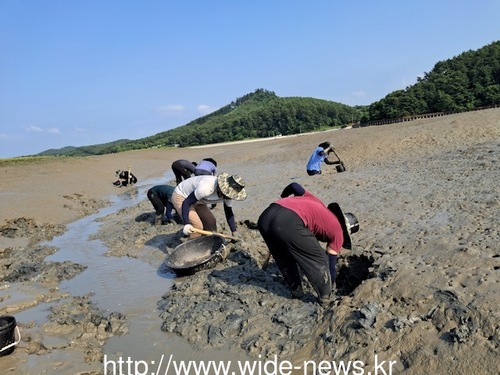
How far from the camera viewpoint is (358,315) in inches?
150

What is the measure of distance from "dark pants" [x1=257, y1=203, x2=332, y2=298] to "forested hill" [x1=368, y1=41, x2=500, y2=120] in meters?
37.9

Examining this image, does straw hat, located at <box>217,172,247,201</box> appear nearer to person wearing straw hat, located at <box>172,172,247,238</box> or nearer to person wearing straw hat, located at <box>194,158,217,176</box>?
person wearing straw hat, located at <box>172,172,247,238</box>

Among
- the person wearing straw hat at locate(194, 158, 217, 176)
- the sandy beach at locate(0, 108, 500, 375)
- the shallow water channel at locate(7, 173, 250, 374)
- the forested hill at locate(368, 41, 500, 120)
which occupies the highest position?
the forested hill at locate(368, 41, 500, 120)

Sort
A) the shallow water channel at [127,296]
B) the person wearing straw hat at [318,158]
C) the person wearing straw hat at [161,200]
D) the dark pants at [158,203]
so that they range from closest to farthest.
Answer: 1. the shallow water channel at [127,296]
2. the person wearing straw hat at [161,200]
3. the dark pants at [158,203]
4. the person wearing straw hat at [318,158]

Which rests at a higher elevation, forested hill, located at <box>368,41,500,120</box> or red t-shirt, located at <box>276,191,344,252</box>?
forested hill, located at <box>368,41,500,120</box>

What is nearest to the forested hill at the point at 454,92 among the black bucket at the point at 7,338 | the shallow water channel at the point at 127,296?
the shallow water channel at the point at 127,296

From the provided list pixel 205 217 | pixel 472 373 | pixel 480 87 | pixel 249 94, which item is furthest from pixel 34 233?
pixel 249 94

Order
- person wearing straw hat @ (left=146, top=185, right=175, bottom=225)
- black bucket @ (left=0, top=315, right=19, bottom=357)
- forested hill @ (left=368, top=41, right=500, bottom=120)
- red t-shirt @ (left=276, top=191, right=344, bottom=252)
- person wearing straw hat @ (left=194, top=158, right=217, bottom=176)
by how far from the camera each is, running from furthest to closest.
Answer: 1. forested hill @ (left=368, top=41, right=500, bottom=120)
2. person wearing straw hat @ (left=146, top=185, right=175, bottom=225)
3. person wearing straw hat @ (left=194, top=158, right=217, bottom=176)
4. red t-shirt @ (left=276, top=191, right=344, bottom=252)
5. black bucket @ (left=0, top=315, right=19, bottom=357)

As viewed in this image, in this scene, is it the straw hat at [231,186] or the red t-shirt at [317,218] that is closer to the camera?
the red t-shirt at [317,218]

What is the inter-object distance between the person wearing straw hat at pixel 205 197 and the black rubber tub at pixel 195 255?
0.25m

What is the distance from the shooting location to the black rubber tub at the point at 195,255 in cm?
597

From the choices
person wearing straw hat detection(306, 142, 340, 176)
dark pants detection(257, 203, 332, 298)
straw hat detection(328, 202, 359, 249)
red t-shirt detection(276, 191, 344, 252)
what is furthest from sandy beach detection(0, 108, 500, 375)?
person wearing straw hat detection(306, 142, 340, 176)

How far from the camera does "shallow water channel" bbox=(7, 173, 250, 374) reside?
13.4 ft

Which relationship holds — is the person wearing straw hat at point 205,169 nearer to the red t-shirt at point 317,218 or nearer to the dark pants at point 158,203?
the dark pants at point 158,203
